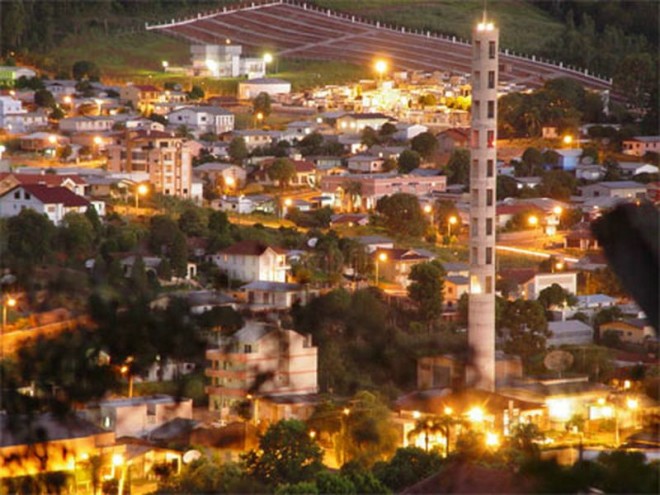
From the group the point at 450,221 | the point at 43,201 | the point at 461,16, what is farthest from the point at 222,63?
the point at 43,201

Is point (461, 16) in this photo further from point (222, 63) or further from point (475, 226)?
point (475, 226)

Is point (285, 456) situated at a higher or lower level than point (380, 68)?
higher

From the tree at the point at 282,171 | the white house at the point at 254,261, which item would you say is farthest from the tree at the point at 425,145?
the white house at the point at 254,261

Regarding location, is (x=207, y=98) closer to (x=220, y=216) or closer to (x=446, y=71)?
(x=446, y=71)

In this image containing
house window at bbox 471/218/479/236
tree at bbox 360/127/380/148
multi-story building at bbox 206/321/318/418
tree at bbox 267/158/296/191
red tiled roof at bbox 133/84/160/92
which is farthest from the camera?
red tiled roof at bbox 133/84/160/92

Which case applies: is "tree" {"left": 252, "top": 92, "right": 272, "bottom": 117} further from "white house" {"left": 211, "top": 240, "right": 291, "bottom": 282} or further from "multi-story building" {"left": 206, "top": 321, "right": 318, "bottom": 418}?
"multi-story building" {"left": 206, "top": 321, "right": 318, "bottom": 418}

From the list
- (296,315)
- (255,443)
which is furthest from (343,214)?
(296,315)

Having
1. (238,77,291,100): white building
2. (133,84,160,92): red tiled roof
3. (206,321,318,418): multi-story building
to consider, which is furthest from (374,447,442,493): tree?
(238,77,291,100): white building
